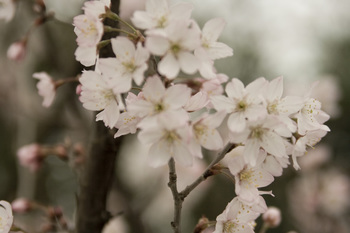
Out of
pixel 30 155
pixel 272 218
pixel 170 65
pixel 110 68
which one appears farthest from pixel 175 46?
pixel 30 155

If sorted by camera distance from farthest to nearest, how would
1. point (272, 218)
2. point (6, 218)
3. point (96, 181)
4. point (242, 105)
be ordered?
point (272, 218)
point (96, 181)
point (6, 218)
point (242, 105)

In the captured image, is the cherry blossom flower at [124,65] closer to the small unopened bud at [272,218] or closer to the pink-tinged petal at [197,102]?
the pink-tinged petal at [197,102]

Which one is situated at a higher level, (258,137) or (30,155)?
(258,137)

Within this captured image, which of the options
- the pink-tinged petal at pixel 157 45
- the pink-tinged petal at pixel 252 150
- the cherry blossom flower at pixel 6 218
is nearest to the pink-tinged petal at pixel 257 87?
the pink-tinged petal at pixel 252 150

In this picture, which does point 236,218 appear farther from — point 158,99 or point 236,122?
point 158,99

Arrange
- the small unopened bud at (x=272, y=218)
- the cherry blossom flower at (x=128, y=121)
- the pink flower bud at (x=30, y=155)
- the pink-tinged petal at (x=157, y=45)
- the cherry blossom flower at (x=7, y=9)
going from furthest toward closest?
1. the pink flower bud at (x=30, y=155)
2. the cherry blossom flower at (x=7, y=9)
3. the small unopened bud at (x=272, y=218)
4. the cherry blossom flower at (x=128, y=121)
5. the pink-tinged petal at (x=157, y=45)

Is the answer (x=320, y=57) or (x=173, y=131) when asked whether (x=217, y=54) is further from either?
(x=320, y=57)

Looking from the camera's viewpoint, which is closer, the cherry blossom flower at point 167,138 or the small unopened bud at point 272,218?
the cherry blossom flower at point 167,138
